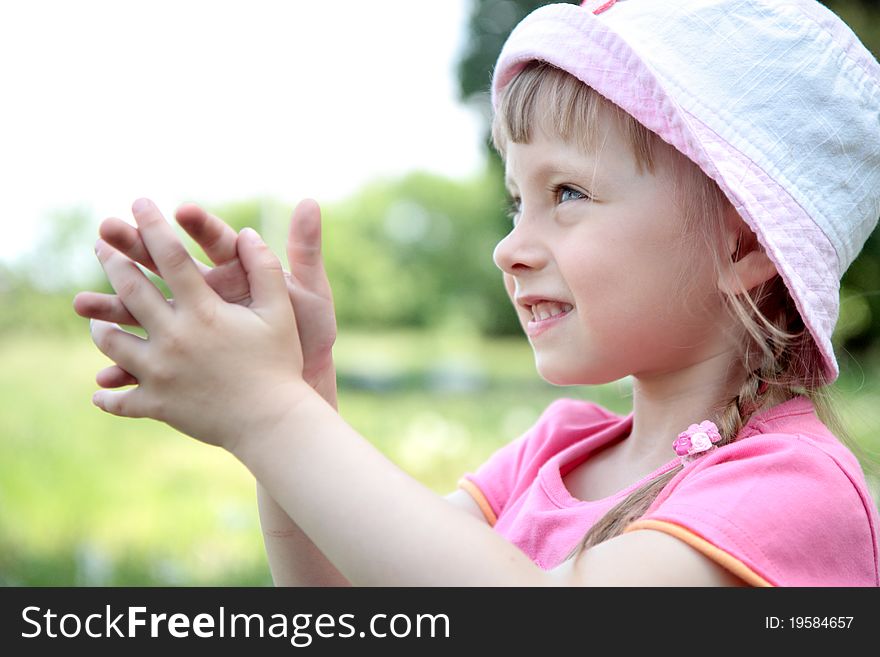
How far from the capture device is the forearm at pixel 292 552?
1.29 metres

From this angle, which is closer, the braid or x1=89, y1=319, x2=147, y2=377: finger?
x1=89, y1=319, x2=147, y2=377: finger

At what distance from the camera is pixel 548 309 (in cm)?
133

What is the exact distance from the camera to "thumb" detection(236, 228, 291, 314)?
1031 millimetres

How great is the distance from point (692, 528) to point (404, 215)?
6422 mm

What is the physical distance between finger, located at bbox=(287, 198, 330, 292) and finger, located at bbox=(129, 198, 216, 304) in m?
0.12

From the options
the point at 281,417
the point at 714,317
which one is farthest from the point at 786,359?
the point at 281,417

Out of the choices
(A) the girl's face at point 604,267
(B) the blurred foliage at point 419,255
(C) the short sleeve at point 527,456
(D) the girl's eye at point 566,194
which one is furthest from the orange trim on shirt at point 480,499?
(B) the blurred foliage at point 419,255

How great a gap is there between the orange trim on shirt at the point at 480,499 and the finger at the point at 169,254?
26.5 inches

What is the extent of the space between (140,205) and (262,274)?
5.4 inches

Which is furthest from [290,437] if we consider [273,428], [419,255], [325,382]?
[419,255]

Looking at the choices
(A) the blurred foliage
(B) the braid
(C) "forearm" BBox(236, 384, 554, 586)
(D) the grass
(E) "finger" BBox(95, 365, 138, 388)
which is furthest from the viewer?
(A) the blurred foliage

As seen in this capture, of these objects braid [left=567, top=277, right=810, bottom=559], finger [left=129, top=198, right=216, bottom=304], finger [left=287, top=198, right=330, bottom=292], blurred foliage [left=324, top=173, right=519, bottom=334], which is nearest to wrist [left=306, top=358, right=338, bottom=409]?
finger [left=287, top=198, right=330, bottom=292]

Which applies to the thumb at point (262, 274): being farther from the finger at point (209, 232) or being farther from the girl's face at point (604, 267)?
the girl's face at point (604, 267)

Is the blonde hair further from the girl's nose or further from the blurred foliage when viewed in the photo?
the blurred foliage
